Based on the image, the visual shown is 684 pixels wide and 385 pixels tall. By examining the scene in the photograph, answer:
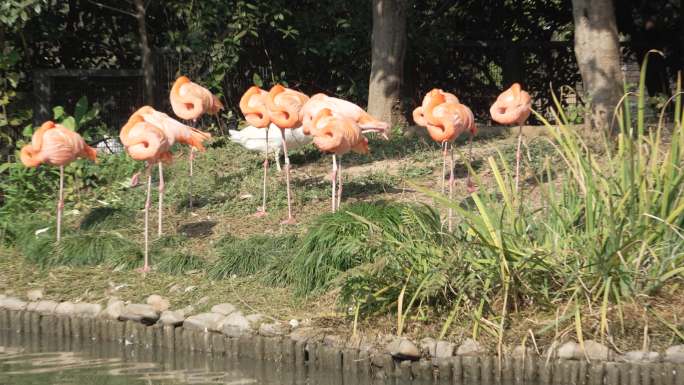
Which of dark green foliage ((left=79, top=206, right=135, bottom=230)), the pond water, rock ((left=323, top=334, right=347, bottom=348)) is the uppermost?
dark green foliage ((left=79, top=206, right=135, bottom=230))

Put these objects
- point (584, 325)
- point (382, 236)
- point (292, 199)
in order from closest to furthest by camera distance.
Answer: point (584, 325), point (382, 236), point (292, 199)

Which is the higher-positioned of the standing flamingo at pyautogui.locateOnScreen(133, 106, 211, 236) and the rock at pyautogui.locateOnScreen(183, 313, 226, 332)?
the standing flamingo at pyautogui.locateOnScreen(133, 106, 211, 236)

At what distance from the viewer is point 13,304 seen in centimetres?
772

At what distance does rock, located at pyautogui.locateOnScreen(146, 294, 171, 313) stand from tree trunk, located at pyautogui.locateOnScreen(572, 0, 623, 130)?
16.7 feet

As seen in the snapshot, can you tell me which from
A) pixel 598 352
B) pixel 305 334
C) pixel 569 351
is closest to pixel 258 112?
pixel 305 334

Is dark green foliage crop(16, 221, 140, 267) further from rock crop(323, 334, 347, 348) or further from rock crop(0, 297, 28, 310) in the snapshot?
rock crop(323, 334, 347, 348)

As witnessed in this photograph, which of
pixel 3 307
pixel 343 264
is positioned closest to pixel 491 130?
pixel 343 264

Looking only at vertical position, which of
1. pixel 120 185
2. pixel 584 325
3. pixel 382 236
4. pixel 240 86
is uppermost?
pixel 240 86

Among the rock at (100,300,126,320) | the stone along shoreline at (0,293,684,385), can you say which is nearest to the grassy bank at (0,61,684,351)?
the stone along shoreline at (0,293,684,385)

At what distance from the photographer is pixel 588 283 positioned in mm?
6164

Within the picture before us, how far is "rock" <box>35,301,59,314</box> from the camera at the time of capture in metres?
7.58

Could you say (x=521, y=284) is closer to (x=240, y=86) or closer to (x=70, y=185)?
(x=70, y=185)

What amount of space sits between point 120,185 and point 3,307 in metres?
3.19

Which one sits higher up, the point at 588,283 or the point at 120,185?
the point at 120,185
